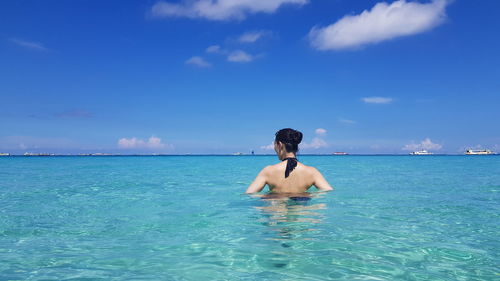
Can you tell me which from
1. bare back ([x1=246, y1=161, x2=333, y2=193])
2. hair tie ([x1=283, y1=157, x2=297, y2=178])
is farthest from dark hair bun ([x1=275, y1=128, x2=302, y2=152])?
bare back ([x1=246, y1=161, x2=333, y2=193])

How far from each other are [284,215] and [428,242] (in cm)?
247

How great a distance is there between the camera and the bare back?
24.2ft

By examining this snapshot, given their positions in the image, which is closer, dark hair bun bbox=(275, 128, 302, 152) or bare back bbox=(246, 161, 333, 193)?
dark hair bun bbox=(275, 128, 302, 152)

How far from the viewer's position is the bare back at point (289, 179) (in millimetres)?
7371

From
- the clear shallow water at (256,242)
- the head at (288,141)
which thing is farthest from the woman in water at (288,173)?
the clear shallow water at (256,242)

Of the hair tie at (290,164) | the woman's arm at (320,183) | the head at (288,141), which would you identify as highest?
the head at (288,141)

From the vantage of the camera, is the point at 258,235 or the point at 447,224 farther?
the point at 447,224

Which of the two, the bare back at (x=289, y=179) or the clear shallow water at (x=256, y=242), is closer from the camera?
the clear shallow water at (x=256, y=242)

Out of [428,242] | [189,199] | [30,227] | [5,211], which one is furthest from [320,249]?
[5,211]

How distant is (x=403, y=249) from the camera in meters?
4.64

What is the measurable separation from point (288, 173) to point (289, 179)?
18 centimetres

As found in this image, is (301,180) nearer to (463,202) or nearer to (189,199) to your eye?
(189,199)

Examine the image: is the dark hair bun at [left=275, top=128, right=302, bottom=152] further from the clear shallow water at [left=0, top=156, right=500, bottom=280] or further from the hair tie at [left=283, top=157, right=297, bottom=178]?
the clear shallow water at [left=0, top=156, right=500, bottom=280]

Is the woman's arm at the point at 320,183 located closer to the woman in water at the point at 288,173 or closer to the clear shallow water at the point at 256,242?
the woman in water at the point at 288,173
